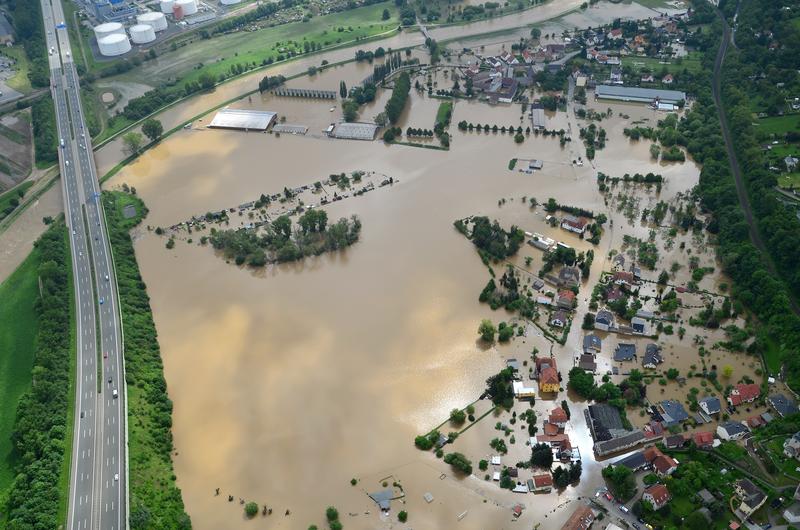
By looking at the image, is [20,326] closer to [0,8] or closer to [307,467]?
[307,467]

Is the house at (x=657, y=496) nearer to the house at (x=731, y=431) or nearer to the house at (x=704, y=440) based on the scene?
the house at (x=704, y=440)

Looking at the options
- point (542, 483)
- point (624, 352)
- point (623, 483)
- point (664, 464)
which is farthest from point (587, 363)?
point (542, 483)

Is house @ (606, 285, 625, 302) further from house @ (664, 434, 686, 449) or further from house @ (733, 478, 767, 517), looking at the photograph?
house @ (733, 478, 767, 517)

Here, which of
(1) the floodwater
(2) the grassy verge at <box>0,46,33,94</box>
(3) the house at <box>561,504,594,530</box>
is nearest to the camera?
(3) the house at <box>561,504,594,530</box>

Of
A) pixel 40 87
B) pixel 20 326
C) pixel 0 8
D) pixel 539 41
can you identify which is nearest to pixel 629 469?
pixel 20 326

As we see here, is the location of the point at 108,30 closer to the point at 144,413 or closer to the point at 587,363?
the point at 144,413

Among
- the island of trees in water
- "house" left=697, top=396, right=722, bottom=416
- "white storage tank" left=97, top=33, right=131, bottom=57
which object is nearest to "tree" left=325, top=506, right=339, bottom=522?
"house" left=697, top=396, right=722, bottom=416
